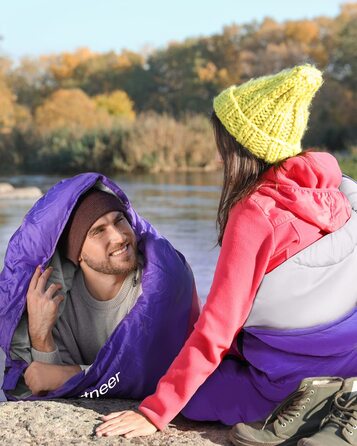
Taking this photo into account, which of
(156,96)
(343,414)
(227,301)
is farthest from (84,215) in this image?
(156,96)

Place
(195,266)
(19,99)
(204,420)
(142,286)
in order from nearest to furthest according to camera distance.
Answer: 1. (204,420)
2. (142,286)
3. (195,266)
4. (19,99)

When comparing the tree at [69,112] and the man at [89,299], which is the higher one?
the man at [89,299]

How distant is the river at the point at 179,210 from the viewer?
8.25 m

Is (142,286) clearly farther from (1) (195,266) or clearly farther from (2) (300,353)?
(1) (195,266)

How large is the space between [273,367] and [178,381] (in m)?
0.30

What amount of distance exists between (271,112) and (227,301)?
607 mm

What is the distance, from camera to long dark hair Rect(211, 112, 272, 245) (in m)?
2.50

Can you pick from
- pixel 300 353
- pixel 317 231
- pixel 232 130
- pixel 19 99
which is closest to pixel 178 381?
pixel 300 353

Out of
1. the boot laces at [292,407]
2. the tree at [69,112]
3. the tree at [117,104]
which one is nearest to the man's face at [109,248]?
the boot laces at [292,407]

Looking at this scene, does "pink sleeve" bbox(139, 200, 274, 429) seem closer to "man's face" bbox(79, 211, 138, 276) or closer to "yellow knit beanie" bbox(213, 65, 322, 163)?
"yellow knit beanie" bbox(213, 65, 322, 163)

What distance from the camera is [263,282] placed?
2.42m

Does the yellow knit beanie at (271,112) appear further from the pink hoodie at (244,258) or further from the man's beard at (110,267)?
the man's beard at (110,267)

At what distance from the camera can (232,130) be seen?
2.52 meters

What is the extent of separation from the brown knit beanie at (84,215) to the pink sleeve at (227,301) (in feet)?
2.98
